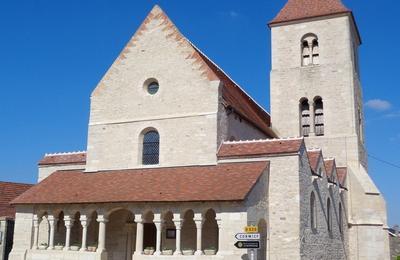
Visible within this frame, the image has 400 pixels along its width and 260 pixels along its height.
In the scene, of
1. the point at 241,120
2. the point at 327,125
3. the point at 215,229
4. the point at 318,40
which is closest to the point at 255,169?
the point at 215,229

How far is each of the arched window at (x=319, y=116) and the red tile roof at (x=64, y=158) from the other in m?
15.5

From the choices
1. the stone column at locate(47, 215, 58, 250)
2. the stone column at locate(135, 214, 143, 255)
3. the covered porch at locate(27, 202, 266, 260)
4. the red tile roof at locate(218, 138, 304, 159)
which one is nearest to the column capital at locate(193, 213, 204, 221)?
the covered porch at locate(27, 202, 266, 260)

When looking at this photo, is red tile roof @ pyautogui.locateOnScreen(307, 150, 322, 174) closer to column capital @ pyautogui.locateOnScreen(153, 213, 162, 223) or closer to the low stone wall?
column capital @ pyautogui.locateOnScreen(153, 213, 162, 223)

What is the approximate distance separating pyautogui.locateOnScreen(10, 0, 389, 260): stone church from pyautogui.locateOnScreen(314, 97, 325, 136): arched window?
2.9 inches

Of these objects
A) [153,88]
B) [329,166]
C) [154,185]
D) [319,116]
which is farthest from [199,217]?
[319,116]

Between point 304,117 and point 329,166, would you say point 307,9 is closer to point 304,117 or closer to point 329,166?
point 304,117

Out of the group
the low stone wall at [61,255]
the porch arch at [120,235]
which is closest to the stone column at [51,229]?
the low stone wall at [61,255]

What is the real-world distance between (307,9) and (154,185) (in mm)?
19645

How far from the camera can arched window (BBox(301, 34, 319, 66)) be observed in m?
34.9

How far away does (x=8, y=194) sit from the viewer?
32000 millimetres

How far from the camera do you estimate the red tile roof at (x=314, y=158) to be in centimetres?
2445

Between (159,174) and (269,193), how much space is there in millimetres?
5282

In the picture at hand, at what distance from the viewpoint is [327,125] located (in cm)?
3322

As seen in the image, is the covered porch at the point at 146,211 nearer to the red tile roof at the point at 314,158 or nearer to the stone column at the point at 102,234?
the stone column at the point at 102,234
